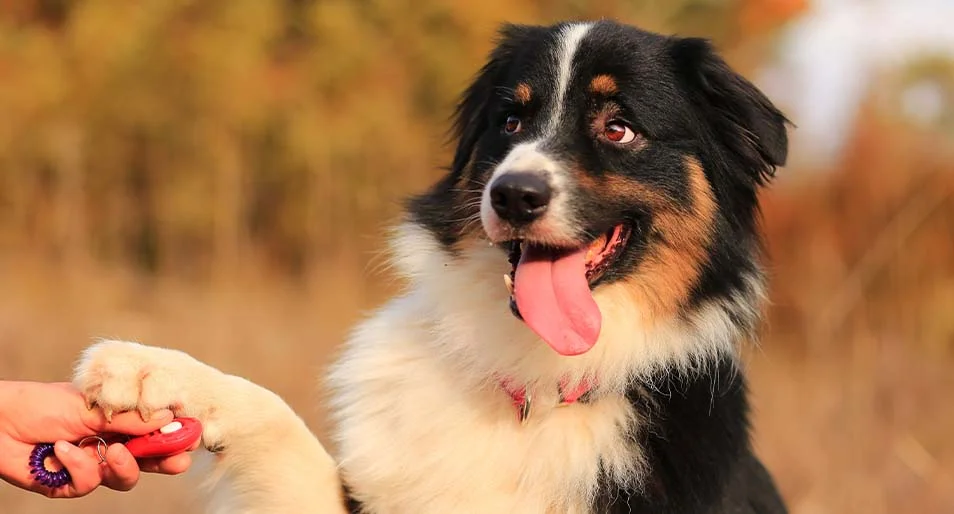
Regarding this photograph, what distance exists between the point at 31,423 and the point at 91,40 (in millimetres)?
12683

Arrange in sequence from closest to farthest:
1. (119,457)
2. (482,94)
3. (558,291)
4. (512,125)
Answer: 1. (119,457)
2. (558,291)
3. (512,125)
4. (482,94)

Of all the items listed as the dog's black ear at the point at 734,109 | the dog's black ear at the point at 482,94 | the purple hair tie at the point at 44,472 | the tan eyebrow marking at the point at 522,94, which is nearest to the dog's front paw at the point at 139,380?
A: the purple hair tie at the point at 44,472

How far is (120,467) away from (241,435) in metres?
0.43

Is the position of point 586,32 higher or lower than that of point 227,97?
higher

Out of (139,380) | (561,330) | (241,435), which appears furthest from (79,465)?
(561,330)

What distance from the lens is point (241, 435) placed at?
3.31 metres

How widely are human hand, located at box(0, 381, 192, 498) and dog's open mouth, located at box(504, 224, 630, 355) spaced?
1.23 meters

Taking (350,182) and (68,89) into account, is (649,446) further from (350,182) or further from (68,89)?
(68,89)

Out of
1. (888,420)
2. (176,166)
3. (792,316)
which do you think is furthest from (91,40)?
(888,420)

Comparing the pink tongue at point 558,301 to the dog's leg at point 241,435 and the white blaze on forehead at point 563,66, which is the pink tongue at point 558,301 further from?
the dog's leg at point 241,435

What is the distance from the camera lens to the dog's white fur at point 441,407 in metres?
3.29

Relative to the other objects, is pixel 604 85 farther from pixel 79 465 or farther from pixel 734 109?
pixel 79 465

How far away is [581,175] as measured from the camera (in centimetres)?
348

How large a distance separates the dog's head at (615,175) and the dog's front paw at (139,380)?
3.62ft
